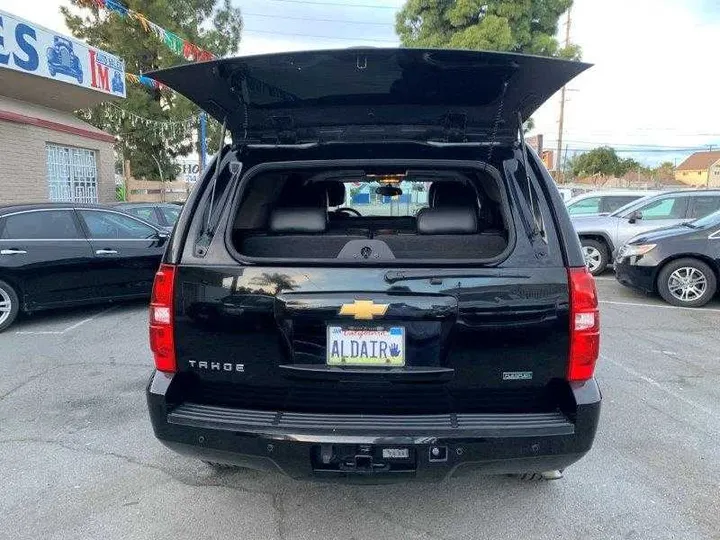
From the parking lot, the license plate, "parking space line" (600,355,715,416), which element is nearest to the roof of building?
"parking space line" (600,355,715,416)

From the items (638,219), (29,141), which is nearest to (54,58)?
(29,141)

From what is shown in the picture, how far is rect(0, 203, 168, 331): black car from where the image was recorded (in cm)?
620

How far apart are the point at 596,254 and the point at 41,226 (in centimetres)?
933

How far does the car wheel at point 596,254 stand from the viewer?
1013cm

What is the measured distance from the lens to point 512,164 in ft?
8.20

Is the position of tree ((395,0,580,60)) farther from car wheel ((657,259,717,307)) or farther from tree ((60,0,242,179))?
car wheel ((657,259,717,307))

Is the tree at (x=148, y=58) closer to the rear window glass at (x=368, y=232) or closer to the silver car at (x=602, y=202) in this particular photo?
the silver car at (x=602, y=202)

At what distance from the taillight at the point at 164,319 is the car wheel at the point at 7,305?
16.2ft

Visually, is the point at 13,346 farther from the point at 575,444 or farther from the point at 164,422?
the point at 575,444

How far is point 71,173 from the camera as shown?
47.3ft

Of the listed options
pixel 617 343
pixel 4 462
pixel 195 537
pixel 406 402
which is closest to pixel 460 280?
pixel 406 402

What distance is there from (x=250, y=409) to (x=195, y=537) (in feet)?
2.44

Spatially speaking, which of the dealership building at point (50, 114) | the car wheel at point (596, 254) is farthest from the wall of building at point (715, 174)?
the dealership building at point (50, 114)

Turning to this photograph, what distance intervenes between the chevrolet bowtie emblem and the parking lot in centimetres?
114
